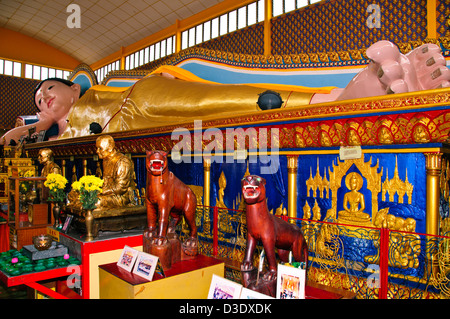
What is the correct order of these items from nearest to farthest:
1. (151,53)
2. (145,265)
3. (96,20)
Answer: (145,265) → (96,20) → (151,53)

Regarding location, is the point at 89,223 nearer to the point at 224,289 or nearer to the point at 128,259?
the point at 128,259

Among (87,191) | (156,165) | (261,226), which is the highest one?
(156,165)

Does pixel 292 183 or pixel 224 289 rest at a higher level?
pixel 292 183

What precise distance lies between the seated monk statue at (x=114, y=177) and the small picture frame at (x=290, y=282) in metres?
2.30

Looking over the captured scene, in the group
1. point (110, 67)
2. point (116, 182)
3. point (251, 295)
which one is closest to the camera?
point (251, 295)

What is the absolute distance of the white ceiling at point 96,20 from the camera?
9000mm

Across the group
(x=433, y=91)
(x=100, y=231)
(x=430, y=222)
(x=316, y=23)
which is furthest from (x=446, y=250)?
(x=316, y=23)

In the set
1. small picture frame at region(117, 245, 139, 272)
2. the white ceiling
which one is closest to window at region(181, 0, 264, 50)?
the white ceiling

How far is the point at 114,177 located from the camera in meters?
3.66

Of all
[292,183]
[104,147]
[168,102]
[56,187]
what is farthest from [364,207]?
[56,187]

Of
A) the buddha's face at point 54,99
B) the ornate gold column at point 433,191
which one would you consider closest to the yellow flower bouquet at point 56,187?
the ornate gold column at point 433,191

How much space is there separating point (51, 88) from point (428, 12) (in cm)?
772

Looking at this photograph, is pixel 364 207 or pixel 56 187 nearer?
pixel 364 207

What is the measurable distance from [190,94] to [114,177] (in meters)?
1.44
